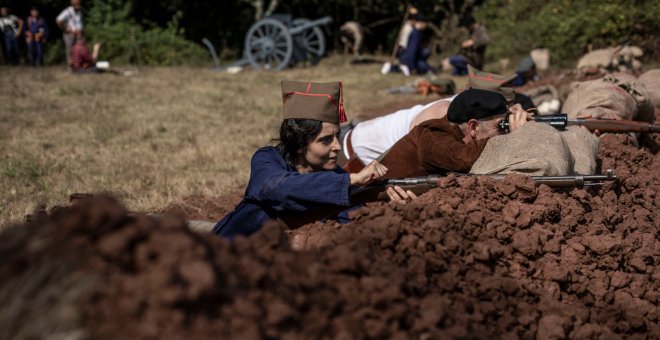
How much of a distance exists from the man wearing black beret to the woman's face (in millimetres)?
659

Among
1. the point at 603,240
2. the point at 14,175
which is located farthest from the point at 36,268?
the point at 14,175

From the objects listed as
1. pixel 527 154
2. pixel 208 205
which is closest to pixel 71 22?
pixel 208 205

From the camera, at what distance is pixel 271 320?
1847 millimetres

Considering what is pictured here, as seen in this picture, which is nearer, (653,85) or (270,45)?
(653,85)

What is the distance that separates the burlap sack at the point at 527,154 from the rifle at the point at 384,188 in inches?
4.1

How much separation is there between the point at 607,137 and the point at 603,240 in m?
2.35

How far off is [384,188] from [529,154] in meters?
0.85

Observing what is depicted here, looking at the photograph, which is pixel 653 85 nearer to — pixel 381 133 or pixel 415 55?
pixel 381 133

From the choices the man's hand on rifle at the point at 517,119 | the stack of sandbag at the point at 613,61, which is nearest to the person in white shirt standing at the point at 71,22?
the stack of sandbag at the point at 613,61

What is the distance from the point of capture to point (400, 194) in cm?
382

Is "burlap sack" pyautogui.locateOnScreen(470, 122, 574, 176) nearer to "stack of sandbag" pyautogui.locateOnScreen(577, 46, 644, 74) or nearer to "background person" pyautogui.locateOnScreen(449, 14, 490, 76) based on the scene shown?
"stack of sandbag" pyautogui.locateOnScreen(577, 46, 644, 74)

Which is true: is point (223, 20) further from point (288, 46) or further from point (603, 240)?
point (603, 240)

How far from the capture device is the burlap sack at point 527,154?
3.91 metres

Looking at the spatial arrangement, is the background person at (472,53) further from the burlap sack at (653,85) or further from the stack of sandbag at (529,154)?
the stack of sandbag at (529,154)
